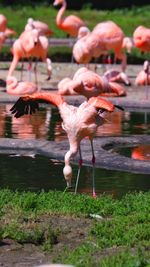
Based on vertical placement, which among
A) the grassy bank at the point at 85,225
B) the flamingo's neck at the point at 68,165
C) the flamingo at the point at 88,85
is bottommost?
the grassy bank at the point at 85,225

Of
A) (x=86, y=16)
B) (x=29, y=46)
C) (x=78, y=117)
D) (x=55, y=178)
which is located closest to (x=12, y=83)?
(x=29, y=46)

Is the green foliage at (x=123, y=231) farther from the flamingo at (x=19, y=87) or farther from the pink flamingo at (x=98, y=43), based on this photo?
the pink flamingo at (x=98, y=43)

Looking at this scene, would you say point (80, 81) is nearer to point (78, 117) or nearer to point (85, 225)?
point (78, 117)

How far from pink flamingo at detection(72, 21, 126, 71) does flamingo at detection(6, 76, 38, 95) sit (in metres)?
1.73

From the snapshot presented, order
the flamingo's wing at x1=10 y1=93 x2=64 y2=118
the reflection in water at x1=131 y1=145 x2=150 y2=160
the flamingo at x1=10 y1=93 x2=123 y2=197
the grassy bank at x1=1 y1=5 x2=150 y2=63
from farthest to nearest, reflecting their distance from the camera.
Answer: the grassy bank at x1=1 y1=5 x2=150 y2=63
the reflection in water at x1=131 y1=145 x2=150 y2=160
the flamingo's wing at x1=10 y1=93 x2=64 y2=118
the flamingo at x1=10 y1=93 x2=123 y2=197

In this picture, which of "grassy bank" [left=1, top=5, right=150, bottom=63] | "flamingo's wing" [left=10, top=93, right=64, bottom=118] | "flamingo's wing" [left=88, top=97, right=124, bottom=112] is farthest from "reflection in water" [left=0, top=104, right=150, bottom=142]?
"grassy bank" [left=1, top=5, right=150, bottom=63]

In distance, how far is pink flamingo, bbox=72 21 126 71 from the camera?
57.0 ft

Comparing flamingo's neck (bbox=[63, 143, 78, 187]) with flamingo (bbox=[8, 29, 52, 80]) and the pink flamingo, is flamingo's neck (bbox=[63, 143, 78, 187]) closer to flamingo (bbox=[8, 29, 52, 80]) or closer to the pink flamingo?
flamingo (bbox=[8, 29, 52, 80])

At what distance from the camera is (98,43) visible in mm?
17594

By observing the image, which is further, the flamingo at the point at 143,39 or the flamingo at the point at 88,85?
the flamingo at the point at 143,39

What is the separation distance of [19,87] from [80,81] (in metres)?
4.78

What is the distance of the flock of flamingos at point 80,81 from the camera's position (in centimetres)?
818

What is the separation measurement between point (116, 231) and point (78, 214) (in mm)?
628

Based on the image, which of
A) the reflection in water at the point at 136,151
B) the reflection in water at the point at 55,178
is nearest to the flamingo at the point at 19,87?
the reflection in water at the point at 136,151
